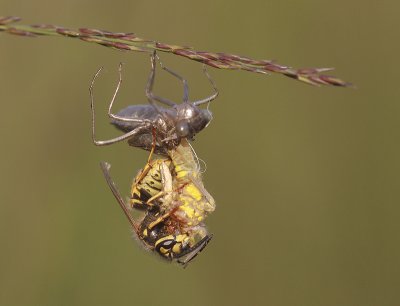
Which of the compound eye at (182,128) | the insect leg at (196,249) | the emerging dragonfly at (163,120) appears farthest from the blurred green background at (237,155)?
the compound eye at (182,128)

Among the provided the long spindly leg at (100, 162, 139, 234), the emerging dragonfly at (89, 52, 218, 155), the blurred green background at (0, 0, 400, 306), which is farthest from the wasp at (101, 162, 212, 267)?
the blurred green background at (0, 0, 400, 306)

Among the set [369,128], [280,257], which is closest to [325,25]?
[369,128]

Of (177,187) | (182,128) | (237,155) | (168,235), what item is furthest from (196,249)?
(237,155)

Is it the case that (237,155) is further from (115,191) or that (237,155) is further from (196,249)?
(115,191)

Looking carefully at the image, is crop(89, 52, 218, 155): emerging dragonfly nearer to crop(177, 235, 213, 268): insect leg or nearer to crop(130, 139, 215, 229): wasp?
crop(130, 139, 215, 229): wasp

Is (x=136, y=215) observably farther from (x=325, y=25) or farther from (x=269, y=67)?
(x=325, y=25)

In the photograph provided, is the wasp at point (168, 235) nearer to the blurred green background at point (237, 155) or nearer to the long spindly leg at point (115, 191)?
the long spindly leg at point (115, 191)

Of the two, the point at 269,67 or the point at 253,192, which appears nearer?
the point at 269,67
